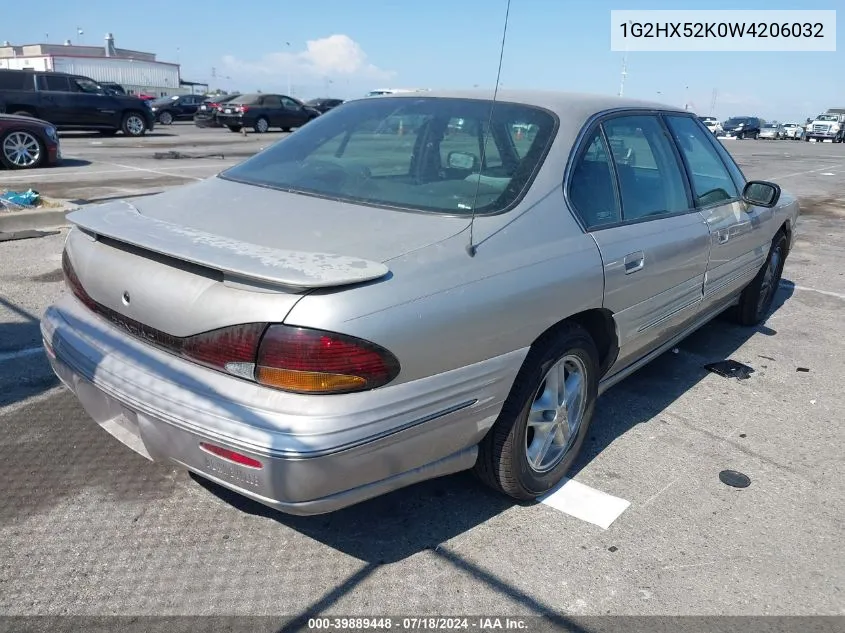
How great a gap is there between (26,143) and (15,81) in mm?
8511

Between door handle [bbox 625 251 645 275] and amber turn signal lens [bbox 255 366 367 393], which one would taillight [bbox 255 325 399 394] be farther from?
door handle [bbox 625 251 645 275]

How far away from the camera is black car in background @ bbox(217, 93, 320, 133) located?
2661 cm

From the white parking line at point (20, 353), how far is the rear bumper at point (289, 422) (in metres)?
1.88

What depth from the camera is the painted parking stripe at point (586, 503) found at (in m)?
2.96

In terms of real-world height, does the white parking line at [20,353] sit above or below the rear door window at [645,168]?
below

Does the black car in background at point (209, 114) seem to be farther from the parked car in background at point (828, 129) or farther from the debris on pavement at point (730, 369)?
the parked car in background at point (828, 129)

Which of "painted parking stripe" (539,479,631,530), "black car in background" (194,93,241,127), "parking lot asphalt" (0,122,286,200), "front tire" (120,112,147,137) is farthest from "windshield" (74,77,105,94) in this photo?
"painted parking stripe" (539,479,631,530)

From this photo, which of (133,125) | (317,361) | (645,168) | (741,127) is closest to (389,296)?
(317,361)

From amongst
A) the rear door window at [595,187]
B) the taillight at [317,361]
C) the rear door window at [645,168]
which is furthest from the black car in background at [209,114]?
the taillight at [317,361]

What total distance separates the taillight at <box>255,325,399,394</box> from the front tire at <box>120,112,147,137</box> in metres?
22.1

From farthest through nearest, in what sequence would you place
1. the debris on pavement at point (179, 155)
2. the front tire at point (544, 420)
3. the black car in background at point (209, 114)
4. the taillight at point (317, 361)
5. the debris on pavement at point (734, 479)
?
the black car in background at point (209, 114) → the debris on pavement at point (179, 155) → the debris on pavement at point (734, 479) → the front tire at point (544, 420) → the taillight at point (317, 361)

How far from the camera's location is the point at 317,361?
2.08 meters

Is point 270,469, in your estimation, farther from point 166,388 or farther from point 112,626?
point 112,626

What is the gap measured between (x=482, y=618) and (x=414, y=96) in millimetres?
2436
